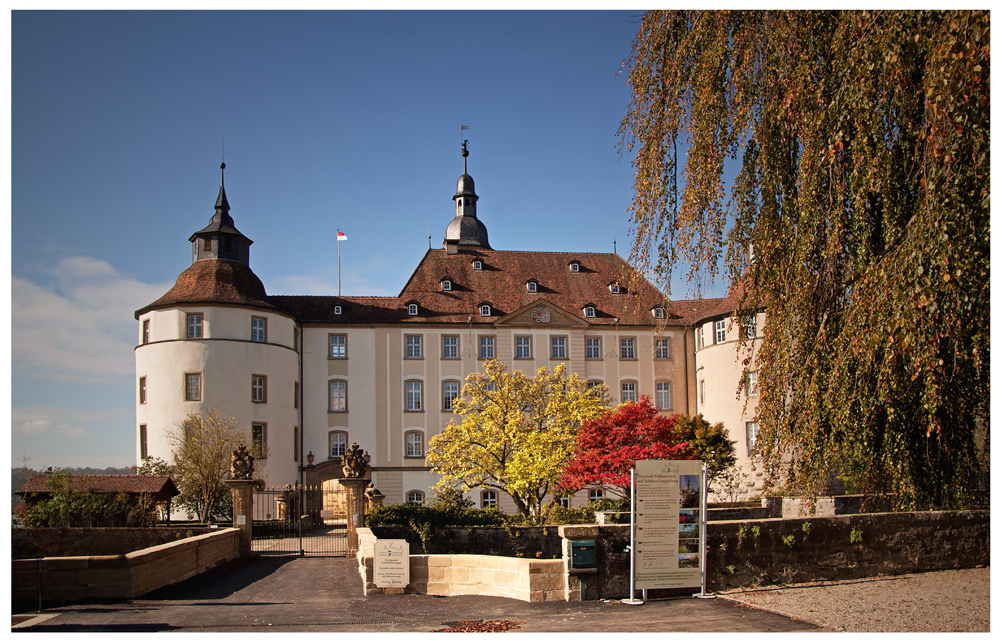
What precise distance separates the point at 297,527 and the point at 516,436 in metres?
7.94

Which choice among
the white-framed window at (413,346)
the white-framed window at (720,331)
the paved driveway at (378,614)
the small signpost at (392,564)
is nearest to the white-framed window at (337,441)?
the white-framed window at (413,346)

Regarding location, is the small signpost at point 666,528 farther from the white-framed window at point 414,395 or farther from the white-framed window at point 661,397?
the white-framed window at point 661,397

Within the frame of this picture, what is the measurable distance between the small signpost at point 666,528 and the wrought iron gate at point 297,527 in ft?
41.4

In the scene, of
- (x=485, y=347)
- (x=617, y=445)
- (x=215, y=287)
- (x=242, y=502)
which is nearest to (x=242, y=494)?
(x=242, y=502)

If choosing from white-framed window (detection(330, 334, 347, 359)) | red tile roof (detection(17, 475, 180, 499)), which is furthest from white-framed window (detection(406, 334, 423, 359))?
red tile roof (detection(17, 475, 180, 499))

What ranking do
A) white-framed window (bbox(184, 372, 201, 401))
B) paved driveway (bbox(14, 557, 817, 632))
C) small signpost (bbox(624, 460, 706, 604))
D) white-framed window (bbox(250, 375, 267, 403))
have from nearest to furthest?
1. paved driveway (bbox(14, 557, 817, 632))
2. small signpost (bbox(624, 460, 706, 604))
3. white-framed window (bbox(184, 372, 201, 401))
4. white-framed window (bbox(250, 375, 267, 403))

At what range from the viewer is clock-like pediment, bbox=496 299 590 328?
3897 centimetres

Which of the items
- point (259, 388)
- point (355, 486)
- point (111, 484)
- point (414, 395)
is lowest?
point (111, 484)

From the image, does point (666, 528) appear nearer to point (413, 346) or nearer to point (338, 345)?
point (413, 346)

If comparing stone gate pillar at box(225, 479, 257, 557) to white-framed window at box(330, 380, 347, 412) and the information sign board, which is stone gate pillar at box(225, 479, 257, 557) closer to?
the information sign board

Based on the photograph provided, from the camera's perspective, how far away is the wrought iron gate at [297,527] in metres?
21.9

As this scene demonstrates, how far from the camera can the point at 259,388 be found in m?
35.7

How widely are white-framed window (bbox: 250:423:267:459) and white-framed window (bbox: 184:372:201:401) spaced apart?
2.60 m
